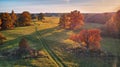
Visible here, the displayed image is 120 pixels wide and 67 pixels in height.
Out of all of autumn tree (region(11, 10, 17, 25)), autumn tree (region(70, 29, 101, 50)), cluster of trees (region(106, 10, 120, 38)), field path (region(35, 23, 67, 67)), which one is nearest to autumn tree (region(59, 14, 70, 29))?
autumn tree (region(70, 29, 101, 50))

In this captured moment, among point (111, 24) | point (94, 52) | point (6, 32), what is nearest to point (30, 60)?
point (6, 32)

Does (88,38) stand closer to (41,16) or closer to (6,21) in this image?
(41,16)

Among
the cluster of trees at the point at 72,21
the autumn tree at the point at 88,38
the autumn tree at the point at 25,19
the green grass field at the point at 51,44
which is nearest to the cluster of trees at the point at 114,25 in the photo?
the green grass field at the point at 51,44

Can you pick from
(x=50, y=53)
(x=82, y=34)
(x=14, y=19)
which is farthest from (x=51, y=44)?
(x=14, y=19)

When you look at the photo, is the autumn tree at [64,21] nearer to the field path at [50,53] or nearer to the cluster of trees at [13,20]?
the field path at [50,53]

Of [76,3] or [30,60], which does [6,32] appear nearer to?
[30,60]

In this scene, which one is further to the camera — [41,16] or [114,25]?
[41,16]

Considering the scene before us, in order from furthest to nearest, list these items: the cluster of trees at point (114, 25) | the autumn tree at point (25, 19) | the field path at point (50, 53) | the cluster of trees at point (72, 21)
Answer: the autumn tree at point (25, 19)
the cluster of trees at point (72, 21)
the field path at point (50, 53)
the cluster of trees at point (114, 25)
